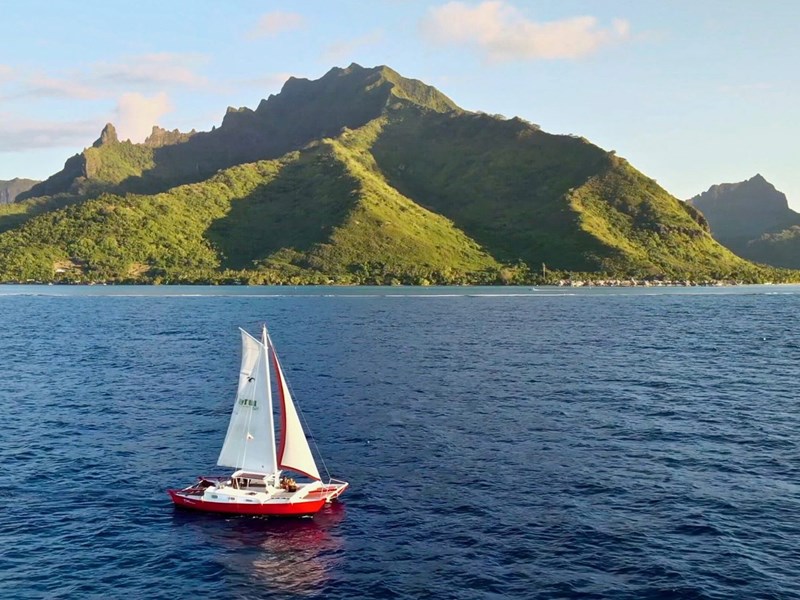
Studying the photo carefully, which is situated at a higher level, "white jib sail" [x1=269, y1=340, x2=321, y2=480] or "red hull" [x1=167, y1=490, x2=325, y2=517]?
"white jib sail" [x1=269, y1=340, x2=321, y2=480]

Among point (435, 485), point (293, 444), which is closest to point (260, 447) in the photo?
point (293, 444)

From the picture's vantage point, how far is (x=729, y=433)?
76562 millimetres

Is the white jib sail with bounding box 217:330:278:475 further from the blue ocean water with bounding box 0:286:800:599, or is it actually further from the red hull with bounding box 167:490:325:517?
the blue ocean water with bounding box 0:286:800:599

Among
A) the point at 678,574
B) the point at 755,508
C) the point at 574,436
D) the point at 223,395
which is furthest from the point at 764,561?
the point at 223,395

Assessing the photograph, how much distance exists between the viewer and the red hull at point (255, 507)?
52406 mm

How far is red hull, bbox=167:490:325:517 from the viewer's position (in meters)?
52.4

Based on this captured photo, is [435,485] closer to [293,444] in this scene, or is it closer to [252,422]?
[293,444]

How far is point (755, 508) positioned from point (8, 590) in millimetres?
53015

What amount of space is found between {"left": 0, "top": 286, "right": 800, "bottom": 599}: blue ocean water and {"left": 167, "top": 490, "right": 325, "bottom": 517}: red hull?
2.88 ft

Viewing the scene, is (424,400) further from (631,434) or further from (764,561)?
(764,561)

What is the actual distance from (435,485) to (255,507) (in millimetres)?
15541

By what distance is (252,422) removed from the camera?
5591 centimetres

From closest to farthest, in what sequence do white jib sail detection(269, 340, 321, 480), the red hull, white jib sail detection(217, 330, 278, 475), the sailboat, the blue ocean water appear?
the blue ocean water
the red hull
the sailboat
white jib sail detection(217, 330, 278, 475)
white jib sail detection(269, 340, 321, 480)

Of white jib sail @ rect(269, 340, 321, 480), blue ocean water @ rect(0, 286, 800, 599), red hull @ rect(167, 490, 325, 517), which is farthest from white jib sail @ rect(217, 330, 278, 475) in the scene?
blue ocean water @ rect(0, 286, 800, 599)
